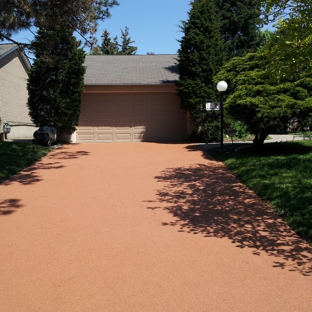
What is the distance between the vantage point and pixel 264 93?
10.6 meters

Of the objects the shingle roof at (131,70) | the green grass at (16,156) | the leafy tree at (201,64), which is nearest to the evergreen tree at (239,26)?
the shingle roof at (131,70)

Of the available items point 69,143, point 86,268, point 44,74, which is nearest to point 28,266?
point 86,268

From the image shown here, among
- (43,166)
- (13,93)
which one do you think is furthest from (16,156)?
(13,93)

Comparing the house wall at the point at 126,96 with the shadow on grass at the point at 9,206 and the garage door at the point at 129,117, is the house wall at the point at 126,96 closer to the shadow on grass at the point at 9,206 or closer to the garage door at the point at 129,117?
the garage door at the point at 129,117

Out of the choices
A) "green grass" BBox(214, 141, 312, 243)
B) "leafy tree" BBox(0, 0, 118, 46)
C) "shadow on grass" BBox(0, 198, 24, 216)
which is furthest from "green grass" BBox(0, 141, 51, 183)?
"green grass" BBox(214, 141, 312, 243)

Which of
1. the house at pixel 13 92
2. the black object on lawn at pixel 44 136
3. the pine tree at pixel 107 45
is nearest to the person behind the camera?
the black object on lawn at pixel 44 136

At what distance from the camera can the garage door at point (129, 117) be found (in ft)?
56.4

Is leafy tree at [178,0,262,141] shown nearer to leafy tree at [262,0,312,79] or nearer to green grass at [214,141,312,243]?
green grass at [214,141,312,243]

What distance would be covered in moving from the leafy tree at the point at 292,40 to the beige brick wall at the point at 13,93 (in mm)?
15643

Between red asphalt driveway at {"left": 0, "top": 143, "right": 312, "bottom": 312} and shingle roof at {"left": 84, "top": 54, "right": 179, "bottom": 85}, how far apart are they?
8.86 m

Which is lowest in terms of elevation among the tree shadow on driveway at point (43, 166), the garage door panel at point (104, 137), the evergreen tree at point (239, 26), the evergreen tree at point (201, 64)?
the tree shadow on driveway at point (43, 166)

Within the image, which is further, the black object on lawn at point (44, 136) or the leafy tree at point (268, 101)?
the black object on lawn at point (44, 136)

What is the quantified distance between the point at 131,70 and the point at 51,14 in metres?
7.88

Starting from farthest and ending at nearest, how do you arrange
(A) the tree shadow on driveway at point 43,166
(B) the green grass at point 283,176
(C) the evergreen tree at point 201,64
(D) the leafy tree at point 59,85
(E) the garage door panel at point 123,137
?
(E) the garage door panel at point 123,137 → (C) the evergreen tree at point 201,64 → (D) the leafy tree at point 59,85 → (A) the tree shadow on driveway at point 43,166 → (B) the green grass at point 283,176
